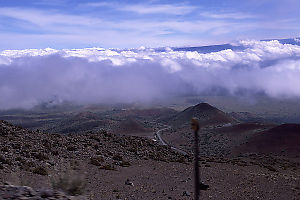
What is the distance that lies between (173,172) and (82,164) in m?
5.22

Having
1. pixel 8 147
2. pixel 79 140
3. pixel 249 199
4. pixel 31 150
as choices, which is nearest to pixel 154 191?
pixel 249 199

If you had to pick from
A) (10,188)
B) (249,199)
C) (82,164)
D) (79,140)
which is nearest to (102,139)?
(79,140)

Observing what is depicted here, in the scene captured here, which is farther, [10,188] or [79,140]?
[79,140]

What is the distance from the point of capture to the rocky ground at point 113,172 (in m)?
13.5

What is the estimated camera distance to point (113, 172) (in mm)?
17062

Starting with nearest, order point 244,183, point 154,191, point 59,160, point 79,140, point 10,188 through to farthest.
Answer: point 10,188, point 154,191, point 59,160, point 244,183, point 79,140

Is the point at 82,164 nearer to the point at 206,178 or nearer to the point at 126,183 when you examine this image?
the point at 126,183

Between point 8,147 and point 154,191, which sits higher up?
point 8,147

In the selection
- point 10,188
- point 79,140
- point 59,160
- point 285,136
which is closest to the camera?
point 10,188

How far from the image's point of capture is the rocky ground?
13.5m

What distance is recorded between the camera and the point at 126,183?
15.1 metres

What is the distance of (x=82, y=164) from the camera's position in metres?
17.3

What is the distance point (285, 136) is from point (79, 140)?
4024 cm

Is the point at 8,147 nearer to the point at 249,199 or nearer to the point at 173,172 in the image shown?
the point at 173,172
